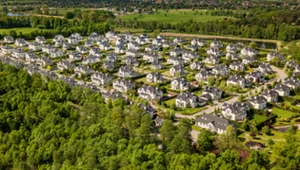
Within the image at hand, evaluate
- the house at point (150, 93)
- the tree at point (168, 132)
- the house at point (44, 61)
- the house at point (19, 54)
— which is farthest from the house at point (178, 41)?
the tree at point (168, 132)

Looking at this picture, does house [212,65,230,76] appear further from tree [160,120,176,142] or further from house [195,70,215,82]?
tree [160,120,176,142]

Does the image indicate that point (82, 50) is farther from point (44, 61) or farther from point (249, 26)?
point (249, 26)

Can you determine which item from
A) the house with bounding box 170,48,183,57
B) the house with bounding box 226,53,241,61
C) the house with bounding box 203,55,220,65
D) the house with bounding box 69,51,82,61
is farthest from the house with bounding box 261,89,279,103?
the house with bounding box 69,51,82,61

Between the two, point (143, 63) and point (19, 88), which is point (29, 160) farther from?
point (143, 63)

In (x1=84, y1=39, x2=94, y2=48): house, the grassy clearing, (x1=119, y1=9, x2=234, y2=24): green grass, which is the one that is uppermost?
(x1=119, y1=9, x2=234, y2=24): green grass

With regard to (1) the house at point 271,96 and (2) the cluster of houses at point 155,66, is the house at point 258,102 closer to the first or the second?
(2) the cluster of houses at point 155,66

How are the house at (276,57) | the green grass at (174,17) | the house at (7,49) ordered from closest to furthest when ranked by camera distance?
the house at (276,57)
the house at (7,49)
the green grass at (174,17)
